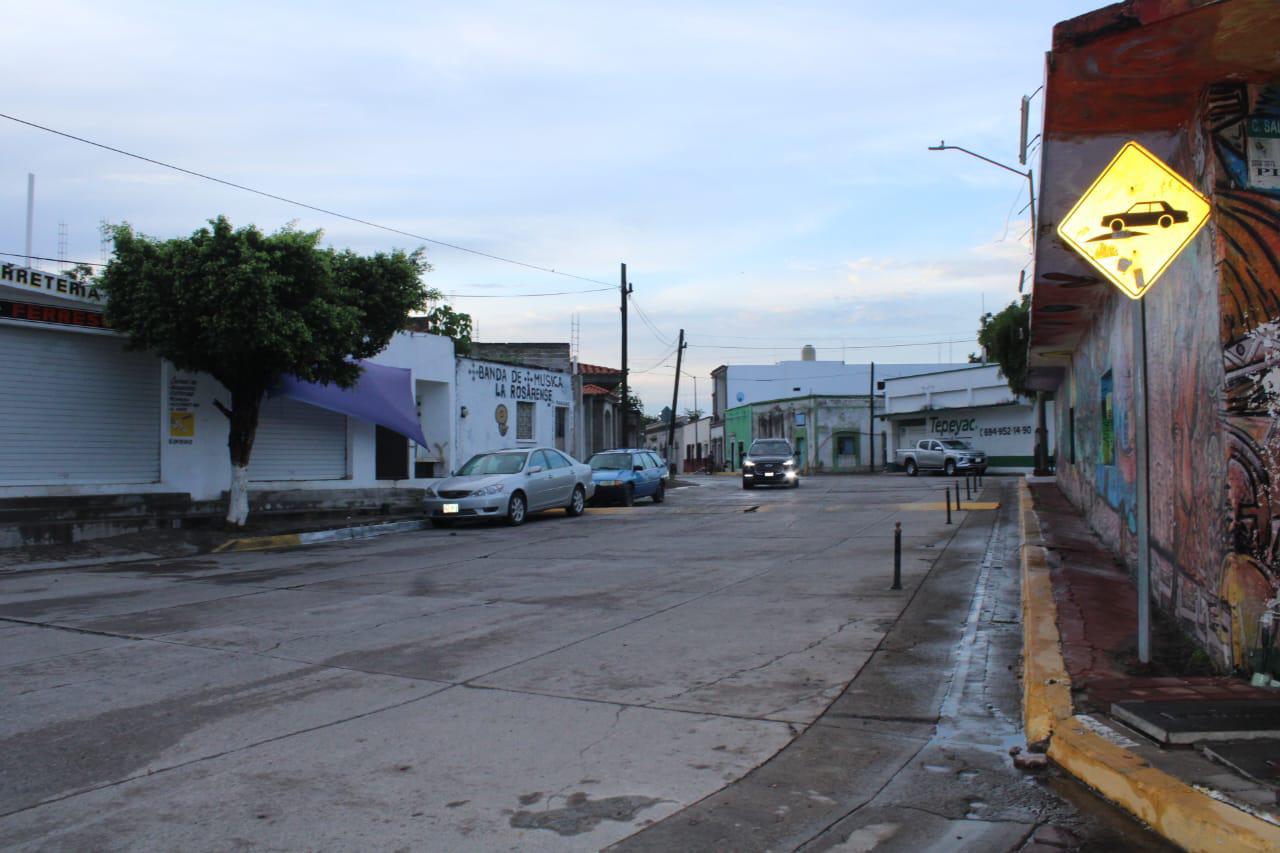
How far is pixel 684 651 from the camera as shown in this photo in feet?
25.1

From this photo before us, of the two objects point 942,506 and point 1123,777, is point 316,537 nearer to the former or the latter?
point 942,506

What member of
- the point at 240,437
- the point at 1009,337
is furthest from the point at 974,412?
the point at 240,437

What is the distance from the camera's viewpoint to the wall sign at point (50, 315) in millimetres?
15570

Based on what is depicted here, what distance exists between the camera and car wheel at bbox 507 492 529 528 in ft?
64.7

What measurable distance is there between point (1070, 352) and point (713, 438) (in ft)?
222

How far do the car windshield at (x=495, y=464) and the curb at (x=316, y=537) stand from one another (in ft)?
4.80

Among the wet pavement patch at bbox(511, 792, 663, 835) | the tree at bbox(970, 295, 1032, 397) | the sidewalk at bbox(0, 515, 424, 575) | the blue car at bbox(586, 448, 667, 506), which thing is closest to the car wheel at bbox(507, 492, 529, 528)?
the sidewalk at bbox(0, 515, 424, 575)

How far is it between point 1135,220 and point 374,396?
19.2 m

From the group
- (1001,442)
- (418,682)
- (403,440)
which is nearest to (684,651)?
(418,682)

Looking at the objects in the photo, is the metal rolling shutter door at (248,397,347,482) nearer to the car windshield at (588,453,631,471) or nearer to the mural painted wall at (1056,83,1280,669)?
Answer: the car windshield at (588,453,631,471)

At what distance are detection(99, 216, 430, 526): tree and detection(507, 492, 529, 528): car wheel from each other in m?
4.28

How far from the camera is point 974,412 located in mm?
53875

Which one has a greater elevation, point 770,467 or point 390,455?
point 390,455

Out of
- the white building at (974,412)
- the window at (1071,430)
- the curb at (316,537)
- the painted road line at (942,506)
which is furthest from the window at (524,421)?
the white building at (974,412)
